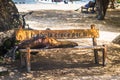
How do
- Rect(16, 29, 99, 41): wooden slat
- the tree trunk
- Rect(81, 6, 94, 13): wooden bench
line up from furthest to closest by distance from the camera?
Rect(81, 6, 94, 13): wooden bench, the tree trunk, Rect(16, 29, 99, 41): wooden slat

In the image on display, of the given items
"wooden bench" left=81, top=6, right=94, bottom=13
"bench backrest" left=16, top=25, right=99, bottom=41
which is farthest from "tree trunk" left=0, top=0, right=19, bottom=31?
"wooden bench" left=81, top=6, right=94, bottom=13

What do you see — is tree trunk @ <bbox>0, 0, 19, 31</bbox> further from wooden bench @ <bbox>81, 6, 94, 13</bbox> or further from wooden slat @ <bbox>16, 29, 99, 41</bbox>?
wooden bench @ <bbox>81, 6, 94, 13</bbox>

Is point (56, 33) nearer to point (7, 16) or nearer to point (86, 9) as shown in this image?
point (7, 16)

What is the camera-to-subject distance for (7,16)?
10609 mm

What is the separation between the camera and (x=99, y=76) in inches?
307

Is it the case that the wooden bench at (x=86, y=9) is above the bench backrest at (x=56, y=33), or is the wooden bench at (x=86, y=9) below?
below

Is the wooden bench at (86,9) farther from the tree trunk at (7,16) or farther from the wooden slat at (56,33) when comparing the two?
the wooden slat at (56,33)

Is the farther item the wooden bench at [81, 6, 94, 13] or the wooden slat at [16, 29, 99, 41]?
the wooden bench at [81, 6, 94, 13]

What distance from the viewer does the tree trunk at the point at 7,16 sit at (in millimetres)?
10266

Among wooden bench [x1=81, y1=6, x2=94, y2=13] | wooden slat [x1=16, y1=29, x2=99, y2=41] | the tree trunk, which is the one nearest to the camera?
wooden slat [x1=16, y1=29, x2=99, y2=41]

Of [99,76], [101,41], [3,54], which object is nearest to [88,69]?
[99,76]

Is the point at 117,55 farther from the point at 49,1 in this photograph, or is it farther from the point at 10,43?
the point at 49,1

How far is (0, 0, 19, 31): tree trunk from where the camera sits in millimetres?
10266

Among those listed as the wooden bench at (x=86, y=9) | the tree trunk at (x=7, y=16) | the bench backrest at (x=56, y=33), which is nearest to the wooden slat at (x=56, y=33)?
the bench backrest at (x=56, y=33)
